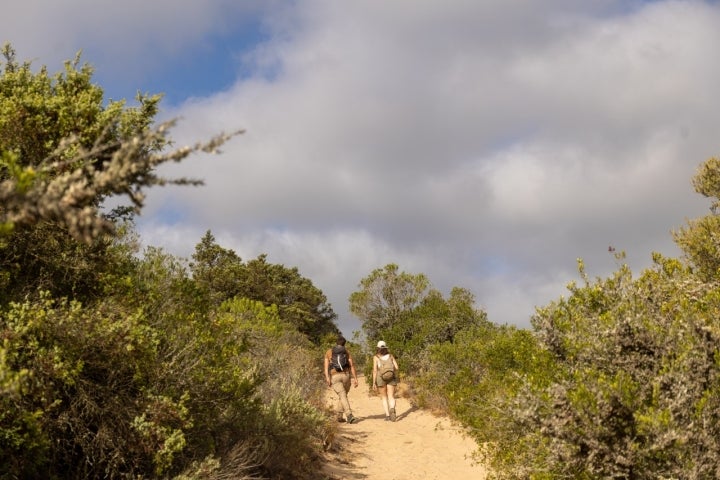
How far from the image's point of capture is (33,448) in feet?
20.3

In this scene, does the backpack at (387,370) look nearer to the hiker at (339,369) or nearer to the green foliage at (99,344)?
the hiker at (339,369)

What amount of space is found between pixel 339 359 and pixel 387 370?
1.53 m

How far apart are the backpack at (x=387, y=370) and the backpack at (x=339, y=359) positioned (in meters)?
1.14

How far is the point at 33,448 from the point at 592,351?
5.58m

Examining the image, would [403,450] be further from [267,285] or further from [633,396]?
[267,285]

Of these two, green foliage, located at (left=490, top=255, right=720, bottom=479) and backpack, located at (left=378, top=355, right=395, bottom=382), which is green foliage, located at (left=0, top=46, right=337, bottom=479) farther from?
backpack, located at (left=378, top=355, right=395, bottom=382)

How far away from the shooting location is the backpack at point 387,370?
53.4 ft

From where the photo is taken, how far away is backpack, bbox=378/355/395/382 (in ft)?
53.4

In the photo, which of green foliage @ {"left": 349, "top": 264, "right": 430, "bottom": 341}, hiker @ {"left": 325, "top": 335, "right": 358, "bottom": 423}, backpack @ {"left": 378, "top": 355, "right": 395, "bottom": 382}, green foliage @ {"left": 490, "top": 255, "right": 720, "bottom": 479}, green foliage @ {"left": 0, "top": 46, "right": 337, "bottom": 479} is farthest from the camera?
green foliage @ {"left": 349, "top": 264, "right": 430, "bottom": 341}

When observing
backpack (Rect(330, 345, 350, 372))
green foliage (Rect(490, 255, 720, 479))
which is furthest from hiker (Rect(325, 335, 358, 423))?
green foliage (Rect(490, 255, 720, 479))

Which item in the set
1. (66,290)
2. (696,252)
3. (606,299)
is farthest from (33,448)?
(696,252)

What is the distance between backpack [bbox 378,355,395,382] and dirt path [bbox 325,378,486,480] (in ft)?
4.15

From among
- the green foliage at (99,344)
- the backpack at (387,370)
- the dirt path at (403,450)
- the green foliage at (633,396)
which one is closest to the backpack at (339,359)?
the backpack at (387,370)

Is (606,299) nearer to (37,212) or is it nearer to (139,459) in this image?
(139,459)
